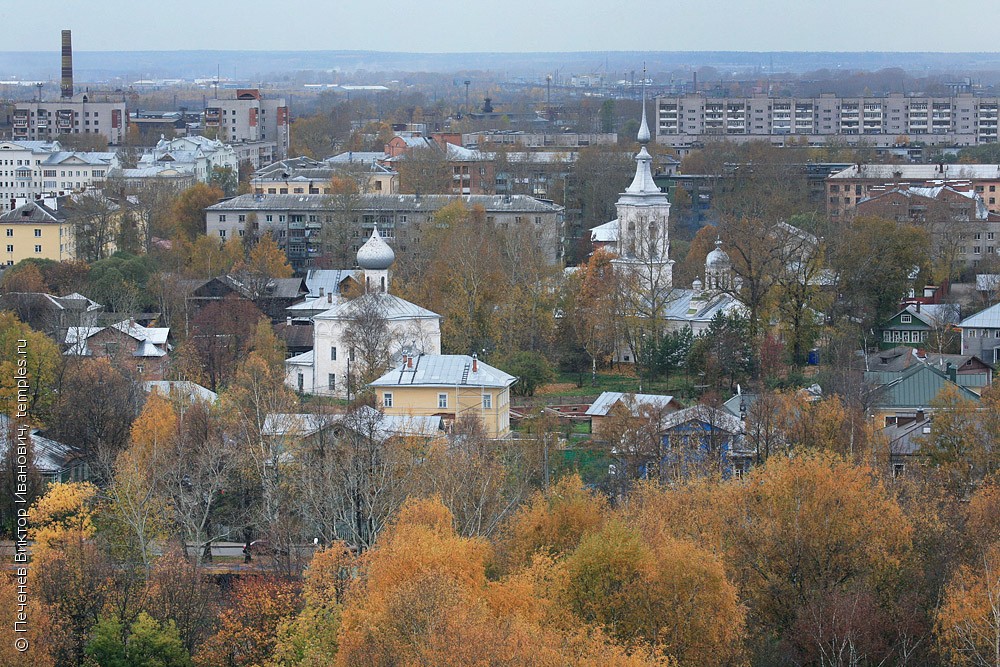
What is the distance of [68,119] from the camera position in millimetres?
93250

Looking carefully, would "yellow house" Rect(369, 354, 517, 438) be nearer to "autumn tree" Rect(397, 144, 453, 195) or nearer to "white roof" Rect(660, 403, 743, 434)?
"white roof" Rect(660, 403, 743, 434)

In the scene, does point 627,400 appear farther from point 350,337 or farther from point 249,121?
point 249,121

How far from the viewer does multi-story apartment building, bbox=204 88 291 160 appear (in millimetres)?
94250

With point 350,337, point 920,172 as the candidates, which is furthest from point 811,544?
point 920,172

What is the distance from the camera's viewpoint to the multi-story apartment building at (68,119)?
92.6 meters

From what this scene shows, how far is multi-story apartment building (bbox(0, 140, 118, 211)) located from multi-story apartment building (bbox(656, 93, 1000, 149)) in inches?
1254

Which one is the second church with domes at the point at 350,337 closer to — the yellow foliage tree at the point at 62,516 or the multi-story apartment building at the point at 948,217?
the yellow foliage tree at the point at 62,516

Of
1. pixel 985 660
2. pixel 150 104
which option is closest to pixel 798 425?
pixel 985 660

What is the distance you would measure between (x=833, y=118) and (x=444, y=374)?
70972 millimetres

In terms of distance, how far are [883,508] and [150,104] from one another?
4794 inches

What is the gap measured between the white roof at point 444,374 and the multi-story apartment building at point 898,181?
30.6 meters

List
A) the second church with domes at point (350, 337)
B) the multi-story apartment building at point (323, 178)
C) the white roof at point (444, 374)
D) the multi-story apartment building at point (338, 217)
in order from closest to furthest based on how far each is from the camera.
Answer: the white roof at point (444, 374)
the second church with domes at point (350, 337)
the multi-story apartment building at point (338, 217)
the multi-story apartment building at point (323, 178)

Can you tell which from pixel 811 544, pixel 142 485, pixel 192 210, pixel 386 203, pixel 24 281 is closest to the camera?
pixel 811 544

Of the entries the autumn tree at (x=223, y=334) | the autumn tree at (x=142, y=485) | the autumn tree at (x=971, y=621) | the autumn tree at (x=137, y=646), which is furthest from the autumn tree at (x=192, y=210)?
the autumn tree at (x=971, y=621)
